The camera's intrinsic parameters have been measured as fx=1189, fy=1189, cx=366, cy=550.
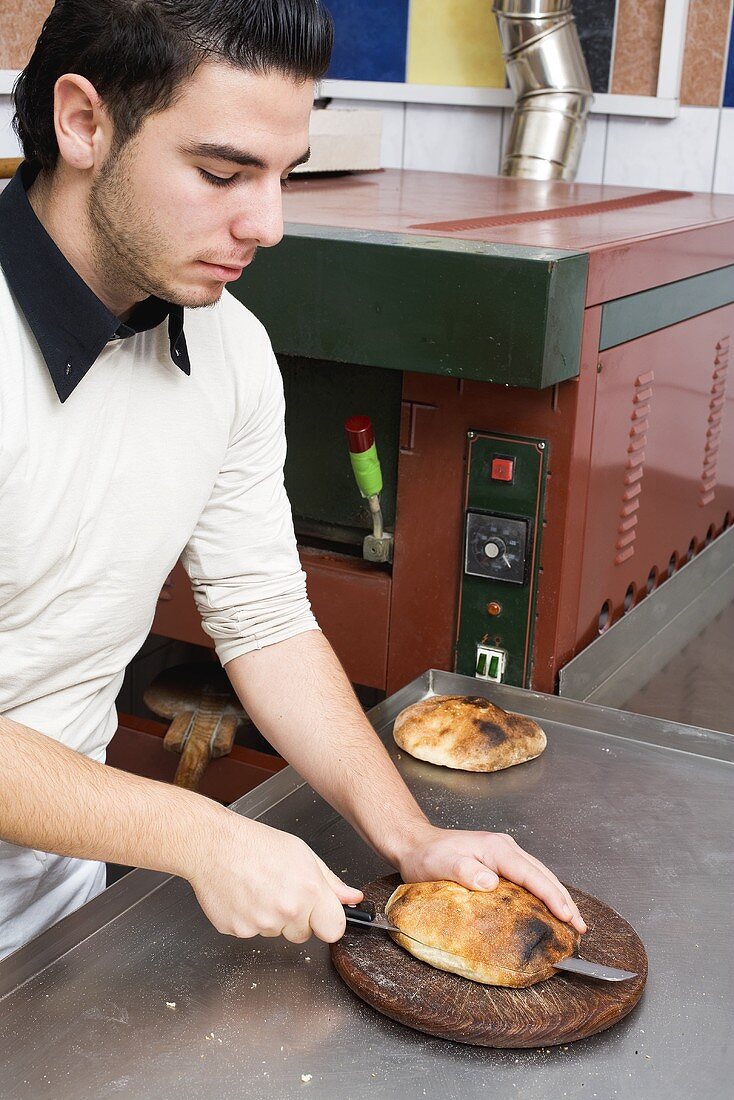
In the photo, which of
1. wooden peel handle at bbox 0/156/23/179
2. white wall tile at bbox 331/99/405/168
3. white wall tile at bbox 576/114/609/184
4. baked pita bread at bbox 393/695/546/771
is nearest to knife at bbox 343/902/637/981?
baked pita bread at bbox 393/695/546/771

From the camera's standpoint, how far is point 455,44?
2.81m

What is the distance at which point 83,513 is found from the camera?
1.20 metres

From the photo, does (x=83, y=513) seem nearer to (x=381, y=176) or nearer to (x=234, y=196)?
(x=234, y=196)

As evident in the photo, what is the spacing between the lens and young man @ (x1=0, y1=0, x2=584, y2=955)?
1.04 m

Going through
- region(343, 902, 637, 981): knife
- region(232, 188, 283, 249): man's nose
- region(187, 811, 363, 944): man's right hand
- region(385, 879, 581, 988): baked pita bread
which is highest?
region(232, 188, 283, 249): man's nose

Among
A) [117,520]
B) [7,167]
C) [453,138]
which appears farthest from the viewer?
[453,138]

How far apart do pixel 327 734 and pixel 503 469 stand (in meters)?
0.46

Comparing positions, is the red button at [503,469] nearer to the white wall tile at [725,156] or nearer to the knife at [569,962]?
the knife at [569,962]

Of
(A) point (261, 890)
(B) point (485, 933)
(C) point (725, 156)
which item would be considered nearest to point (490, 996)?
(B) point (485, 933)

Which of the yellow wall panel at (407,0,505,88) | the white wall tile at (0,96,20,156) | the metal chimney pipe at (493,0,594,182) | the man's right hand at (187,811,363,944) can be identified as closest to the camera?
the man's right hand at (187,811,363,944)

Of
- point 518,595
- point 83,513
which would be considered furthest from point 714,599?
point 83,513

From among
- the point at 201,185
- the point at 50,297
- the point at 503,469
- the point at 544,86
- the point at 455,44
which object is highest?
the point at 455,44

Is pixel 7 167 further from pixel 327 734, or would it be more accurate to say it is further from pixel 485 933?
pixel 485 933

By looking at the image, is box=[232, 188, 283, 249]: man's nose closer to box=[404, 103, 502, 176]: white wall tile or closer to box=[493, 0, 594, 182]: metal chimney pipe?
box=[493, 0, 594, 182]: metal chimney pipe
